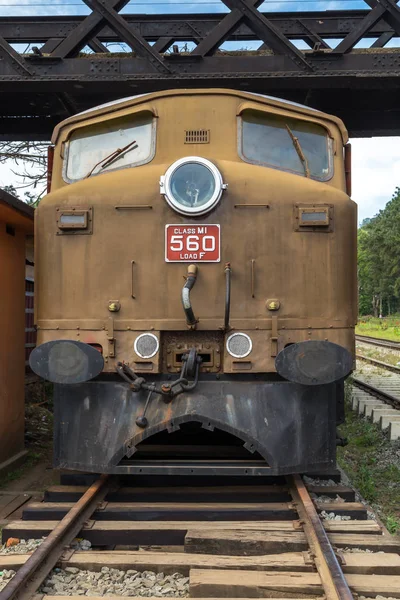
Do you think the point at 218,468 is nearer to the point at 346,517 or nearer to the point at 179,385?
the point at 179,385

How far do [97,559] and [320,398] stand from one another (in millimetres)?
2019

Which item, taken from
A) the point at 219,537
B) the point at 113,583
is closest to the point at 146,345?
the point at 219,537

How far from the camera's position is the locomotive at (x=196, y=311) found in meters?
4.54

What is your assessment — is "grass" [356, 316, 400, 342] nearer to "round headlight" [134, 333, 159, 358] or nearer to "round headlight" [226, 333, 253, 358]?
"round headlight" [226, 333, 253, 358]

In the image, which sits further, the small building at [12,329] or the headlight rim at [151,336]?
the small building at [12,329]

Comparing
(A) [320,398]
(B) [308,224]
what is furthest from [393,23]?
(A) [320,398]

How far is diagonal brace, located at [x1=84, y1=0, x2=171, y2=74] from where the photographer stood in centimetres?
755

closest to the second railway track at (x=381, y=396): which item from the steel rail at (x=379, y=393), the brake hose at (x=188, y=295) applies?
the steel rail at (x=379, y=393)

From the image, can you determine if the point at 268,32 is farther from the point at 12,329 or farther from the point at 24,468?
the point at 24,468

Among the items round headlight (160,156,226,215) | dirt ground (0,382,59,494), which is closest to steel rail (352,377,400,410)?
dirt ground (0,382,59,494)

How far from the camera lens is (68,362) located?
14.8 ft

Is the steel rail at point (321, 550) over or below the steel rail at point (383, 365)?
over

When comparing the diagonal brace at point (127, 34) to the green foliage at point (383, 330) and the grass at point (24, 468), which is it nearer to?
the grass at point (24, 468)

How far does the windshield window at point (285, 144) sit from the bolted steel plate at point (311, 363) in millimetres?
1686
